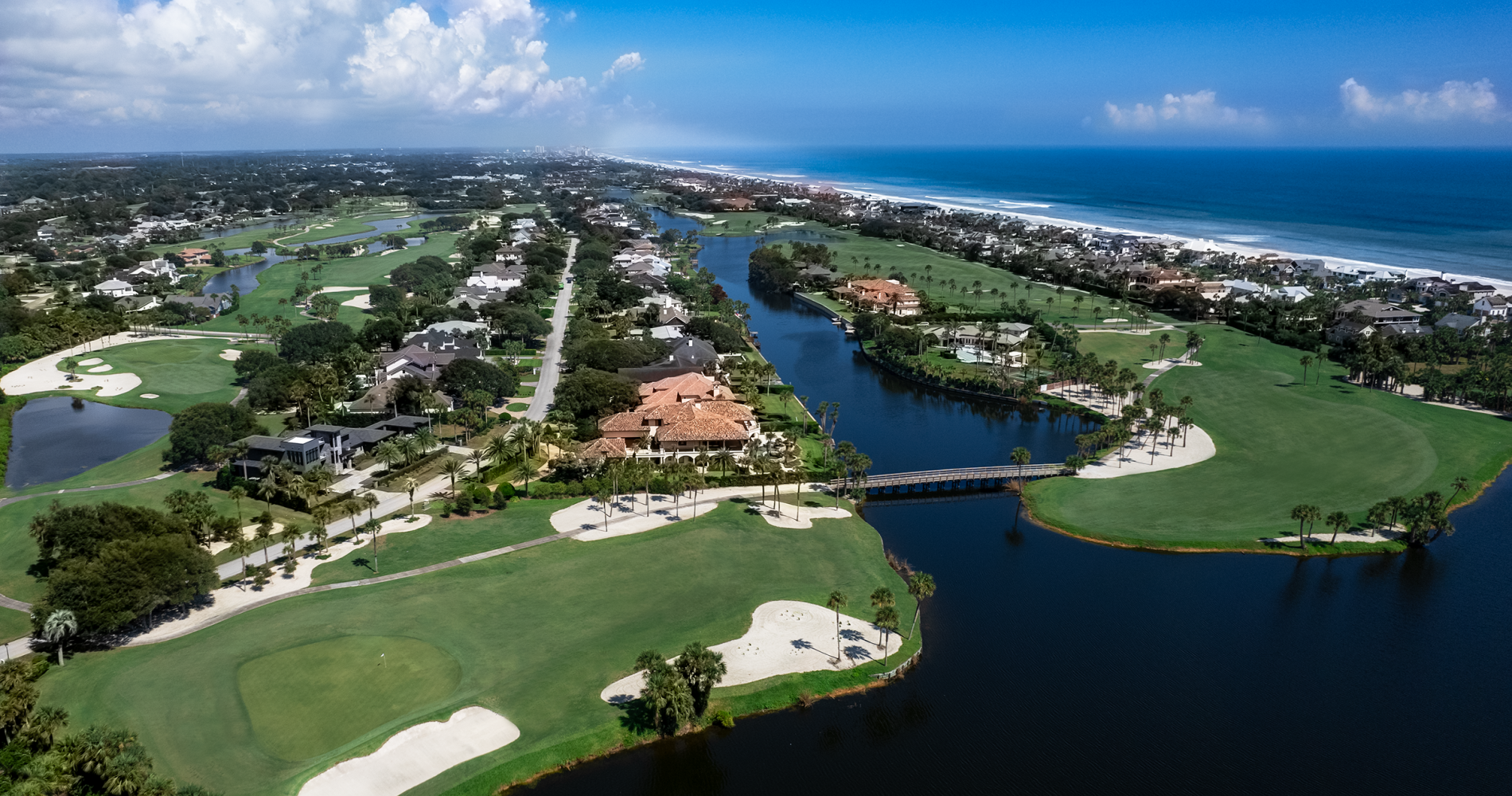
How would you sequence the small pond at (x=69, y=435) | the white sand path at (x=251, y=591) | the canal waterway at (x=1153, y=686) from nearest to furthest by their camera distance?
the canal waterway at (x=1153, y=686)
the white sand path at (x=251, y=591)
the small pond at (x=69, y=435)

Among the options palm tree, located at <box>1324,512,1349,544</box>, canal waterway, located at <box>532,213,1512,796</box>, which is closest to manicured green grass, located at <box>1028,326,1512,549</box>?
palm tree, located at <box>1324,512,1349,544</box>

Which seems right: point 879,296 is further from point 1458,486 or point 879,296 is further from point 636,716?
point 636,716

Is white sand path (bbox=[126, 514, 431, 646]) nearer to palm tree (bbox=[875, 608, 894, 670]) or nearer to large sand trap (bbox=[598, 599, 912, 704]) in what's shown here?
large sand trap (bbox=[598, 599, 912, 704])

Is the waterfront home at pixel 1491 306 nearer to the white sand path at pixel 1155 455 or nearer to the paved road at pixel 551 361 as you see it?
the white sand path at pixel 1155 455

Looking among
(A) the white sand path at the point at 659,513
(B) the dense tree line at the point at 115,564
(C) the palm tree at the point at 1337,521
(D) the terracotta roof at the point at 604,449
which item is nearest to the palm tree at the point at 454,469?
(A) the white sand path at the point at 659,513

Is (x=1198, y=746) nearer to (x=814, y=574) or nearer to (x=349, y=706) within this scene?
(x=814, y=574)

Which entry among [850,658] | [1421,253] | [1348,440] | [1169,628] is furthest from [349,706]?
[1421,253]

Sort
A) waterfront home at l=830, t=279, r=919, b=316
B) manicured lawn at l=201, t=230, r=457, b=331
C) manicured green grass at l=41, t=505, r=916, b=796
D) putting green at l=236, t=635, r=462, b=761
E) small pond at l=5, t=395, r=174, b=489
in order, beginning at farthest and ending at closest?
waterfront home at l=830, t=279, r=919, b=316 < manicured lawn at l=201, t=230, r=457, b=331 < small pond at l=5, t=395, r=174, b=489 < putting green at l=236, t=635, r=462, b=761 < manicured green grass at l=41, t=505, r=916, b=796

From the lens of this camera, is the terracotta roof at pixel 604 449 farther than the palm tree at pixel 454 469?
Yes
